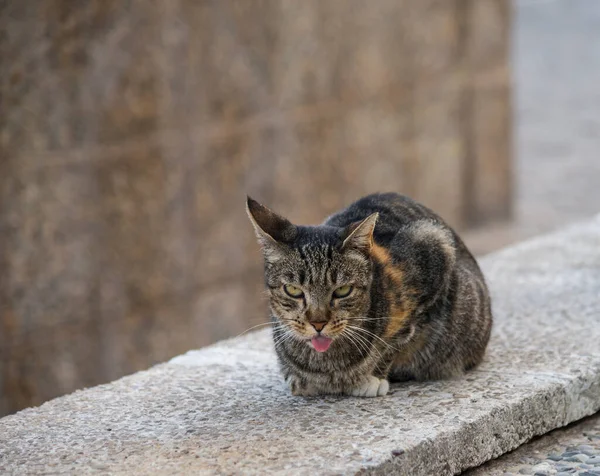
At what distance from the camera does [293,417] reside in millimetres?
3189

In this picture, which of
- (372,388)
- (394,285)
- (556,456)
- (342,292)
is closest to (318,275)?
(342,292)

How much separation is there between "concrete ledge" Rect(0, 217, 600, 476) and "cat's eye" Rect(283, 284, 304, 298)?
0.36 meters

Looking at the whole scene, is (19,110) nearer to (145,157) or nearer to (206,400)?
(145,157)

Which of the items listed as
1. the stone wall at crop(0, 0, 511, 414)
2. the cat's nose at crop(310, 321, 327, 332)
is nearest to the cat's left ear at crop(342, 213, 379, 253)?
the cat's nose at crop(310, 321, 327, 332)

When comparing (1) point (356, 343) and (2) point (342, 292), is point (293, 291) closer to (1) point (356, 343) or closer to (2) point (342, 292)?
(2) point (342, 292)

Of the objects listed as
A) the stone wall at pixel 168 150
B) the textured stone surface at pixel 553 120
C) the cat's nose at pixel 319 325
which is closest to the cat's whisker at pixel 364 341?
the cat's nose at pixel 319 325

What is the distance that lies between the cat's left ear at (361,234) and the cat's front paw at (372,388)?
0.43 metres

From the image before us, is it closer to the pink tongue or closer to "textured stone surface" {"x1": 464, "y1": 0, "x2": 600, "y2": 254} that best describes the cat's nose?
the pink tongue

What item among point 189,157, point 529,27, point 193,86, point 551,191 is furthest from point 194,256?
point 529,27

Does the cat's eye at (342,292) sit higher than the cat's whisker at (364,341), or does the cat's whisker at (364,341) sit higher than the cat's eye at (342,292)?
the cat's eye at (342,292)

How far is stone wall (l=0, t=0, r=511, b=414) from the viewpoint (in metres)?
5.95

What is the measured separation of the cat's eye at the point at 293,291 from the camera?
3232 millimetres

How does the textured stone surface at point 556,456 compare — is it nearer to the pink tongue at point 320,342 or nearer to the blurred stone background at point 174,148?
the pink tongue at point 320,342

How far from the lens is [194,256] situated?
6980 mm
